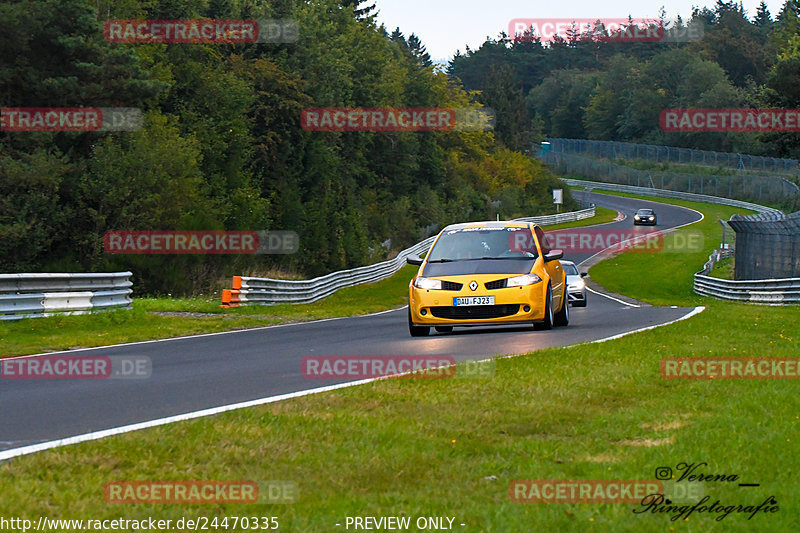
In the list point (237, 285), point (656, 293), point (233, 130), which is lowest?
point (656, 293)

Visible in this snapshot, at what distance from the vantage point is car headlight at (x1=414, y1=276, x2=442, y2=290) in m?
15.8

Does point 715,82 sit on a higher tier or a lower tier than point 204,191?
higher

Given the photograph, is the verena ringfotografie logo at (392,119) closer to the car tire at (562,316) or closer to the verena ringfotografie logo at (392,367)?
the car tire at (562,316)

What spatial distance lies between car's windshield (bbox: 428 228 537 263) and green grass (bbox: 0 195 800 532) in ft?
22.6

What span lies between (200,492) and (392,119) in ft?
243

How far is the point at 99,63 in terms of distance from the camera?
3731 centimetres

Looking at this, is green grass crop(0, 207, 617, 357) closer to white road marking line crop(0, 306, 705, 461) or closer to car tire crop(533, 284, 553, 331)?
car tire crop(533, 284, 553, 331)

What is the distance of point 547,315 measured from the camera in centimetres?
1612

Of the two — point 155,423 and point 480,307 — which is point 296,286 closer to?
point 480,307

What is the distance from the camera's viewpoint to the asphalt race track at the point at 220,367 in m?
7.90

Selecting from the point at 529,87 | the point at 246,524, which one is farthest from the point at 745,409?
the point at 529,87

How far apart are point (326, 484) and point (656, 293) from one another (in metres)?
40.1

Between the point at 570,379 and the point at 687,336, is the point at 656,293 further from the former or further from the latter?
the point at 570,379

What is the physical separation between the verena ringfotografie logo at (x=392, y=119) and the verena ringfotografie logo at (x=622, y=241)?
47.7 feet
